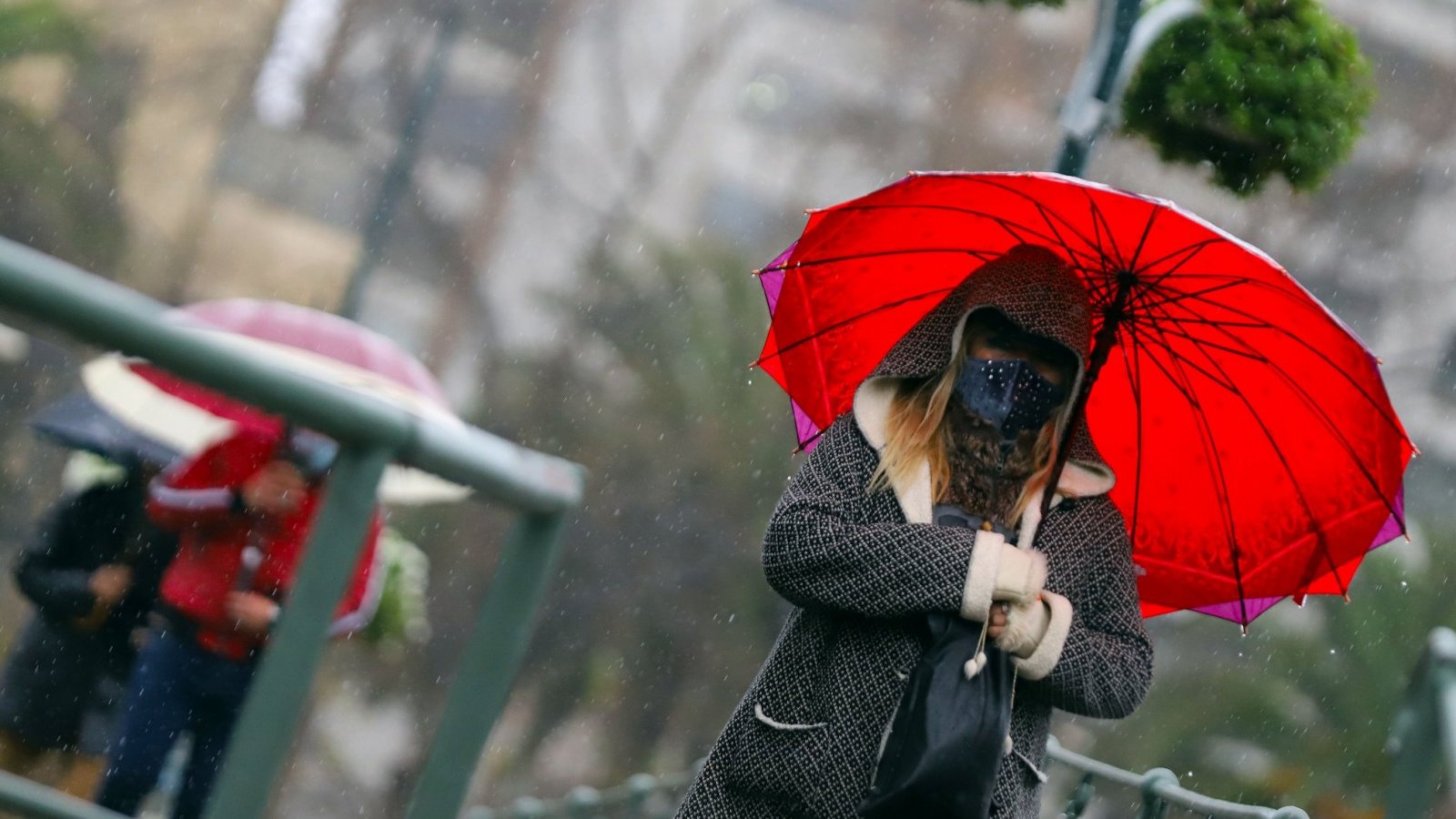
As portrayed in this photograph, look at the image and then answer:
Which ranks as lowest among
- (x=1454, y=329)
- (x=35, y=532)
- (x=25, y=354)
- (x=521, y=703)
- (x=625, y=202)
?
(x=521, y=703)

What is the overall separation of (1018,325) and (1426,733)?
1352mm

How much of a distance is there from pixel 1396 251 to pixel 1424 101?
3891mm

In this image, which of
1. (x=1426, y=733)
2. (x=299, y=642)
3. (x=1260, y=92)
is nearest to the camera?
(x=299, y=642)

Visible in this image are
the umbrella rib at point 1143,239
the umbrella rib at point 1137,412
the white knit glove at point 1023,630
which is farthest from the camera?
the umbrella rib at point 1137,412

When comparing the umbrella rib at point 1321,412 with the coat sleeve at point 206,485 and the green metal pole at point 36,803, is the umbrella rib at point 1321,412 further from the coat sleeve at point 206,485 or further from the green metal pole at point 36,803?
the green metal pole at point 36,803

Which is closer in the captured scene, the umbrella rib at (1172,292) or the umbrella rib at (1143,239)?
the umbrella rib at (1143,239)

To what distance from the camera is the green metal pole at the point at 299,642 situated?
1203 mm

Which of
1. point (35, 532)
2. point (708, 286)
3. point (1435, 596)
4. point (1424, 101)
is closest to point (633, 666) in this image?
point (708, 286)

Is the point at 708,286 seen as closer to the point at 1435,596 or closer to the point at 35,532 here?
the point at 1435,596

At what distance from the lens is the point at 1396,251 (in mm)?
26359

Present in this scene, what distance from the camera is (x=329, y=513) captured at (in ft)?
4.04

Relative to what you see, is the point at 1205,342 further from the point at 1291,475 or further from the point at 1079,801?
the point at 1079,801

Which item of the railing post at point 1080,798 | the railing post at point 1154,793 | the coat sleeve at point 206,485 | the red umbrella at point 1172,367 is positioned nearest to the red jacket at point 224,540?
the coat sleeve at point 206,485

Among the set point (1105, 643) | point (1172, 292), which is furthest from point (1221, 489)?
point (1105, 643)
